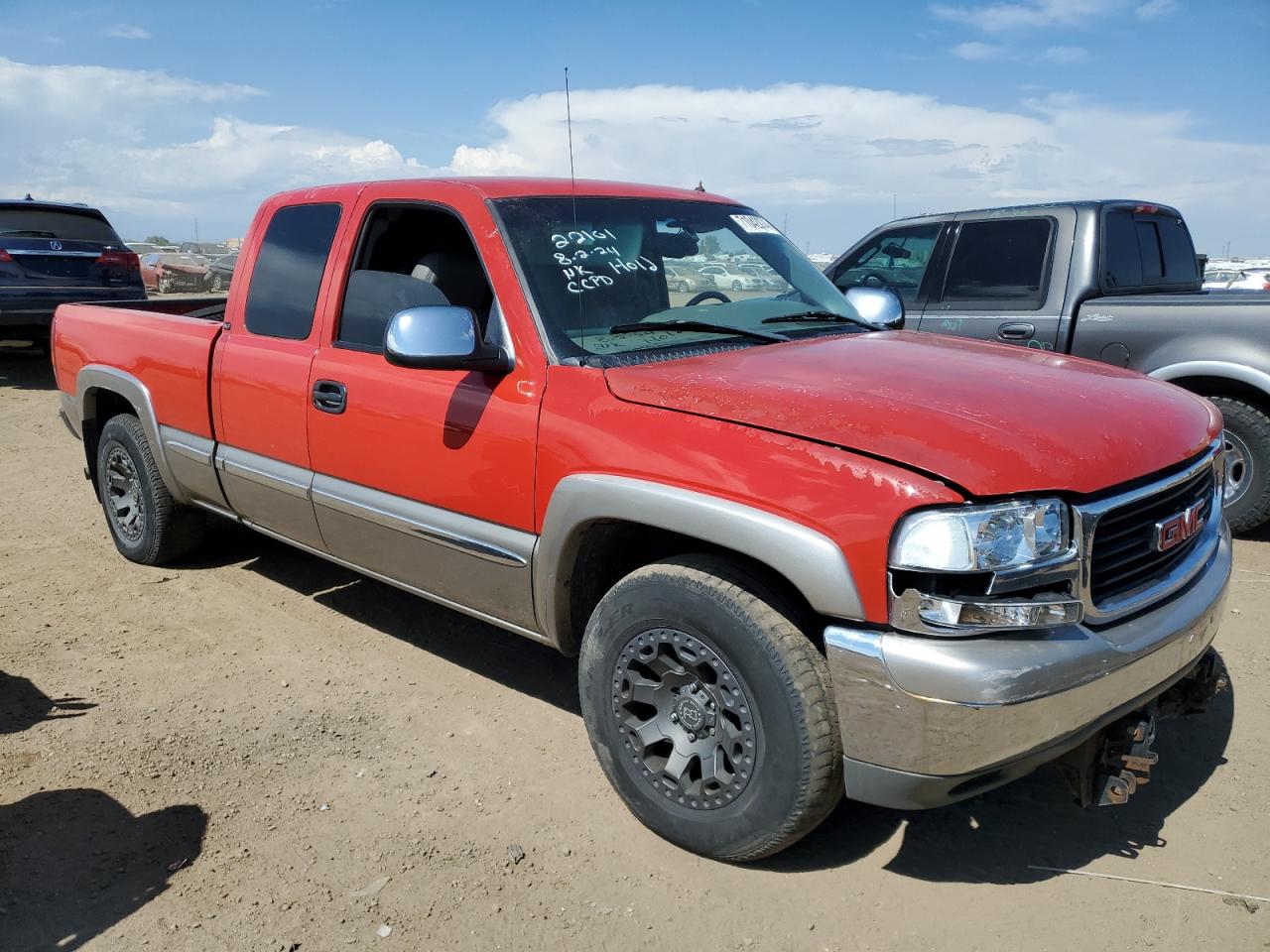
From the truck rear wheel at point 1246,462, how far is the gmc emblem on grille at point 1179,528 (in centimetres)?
313

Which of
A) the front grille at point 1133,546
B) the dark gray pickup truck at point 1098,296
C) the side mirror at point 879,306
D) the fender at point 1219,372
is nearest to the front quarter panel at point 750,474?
the front grille at point 1133,546

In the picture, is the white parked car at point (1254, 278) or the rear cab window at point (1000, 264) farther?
the white parked car at point (1254, 278)

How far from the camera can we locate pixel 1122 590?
2590mm

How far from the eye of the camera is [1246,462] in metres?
5.66

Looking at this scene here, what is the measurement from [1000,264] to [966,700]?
4825mm

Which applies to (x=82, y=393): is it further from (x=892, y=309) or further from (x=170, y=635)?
(x=892, y=309)

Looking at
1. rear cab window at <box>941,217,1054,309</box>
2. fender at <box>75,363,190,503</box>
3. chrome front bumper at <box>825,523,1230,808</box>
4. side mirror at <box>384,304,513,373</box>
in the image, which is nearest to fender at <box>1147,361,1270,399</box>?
rear cab window at <box>941,217,1054,309</box>

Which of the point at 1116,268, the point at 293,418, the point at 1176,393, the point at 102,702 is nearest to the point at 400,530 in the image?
the point at 293,418

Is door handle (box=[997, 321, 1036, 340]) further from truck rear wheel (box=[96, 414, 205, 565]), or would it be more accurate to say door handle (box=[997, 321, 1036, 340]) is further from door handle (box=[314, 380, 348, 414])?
truck rear wheel (box=[96, 414, 205, 565])

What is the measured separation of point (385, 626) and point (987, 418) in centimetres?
301

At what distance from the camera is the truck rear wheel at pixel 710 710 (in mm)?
2514

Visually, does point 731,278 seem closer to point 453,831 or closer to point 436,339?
point 436,339

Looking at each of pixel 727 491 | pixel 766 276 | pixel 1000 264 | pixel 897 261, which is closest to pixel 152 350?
pixel 766 276

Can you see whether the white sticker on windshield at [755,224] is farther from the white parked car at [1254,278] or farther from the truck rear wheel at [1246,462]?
the white parked car at [1254,278]
